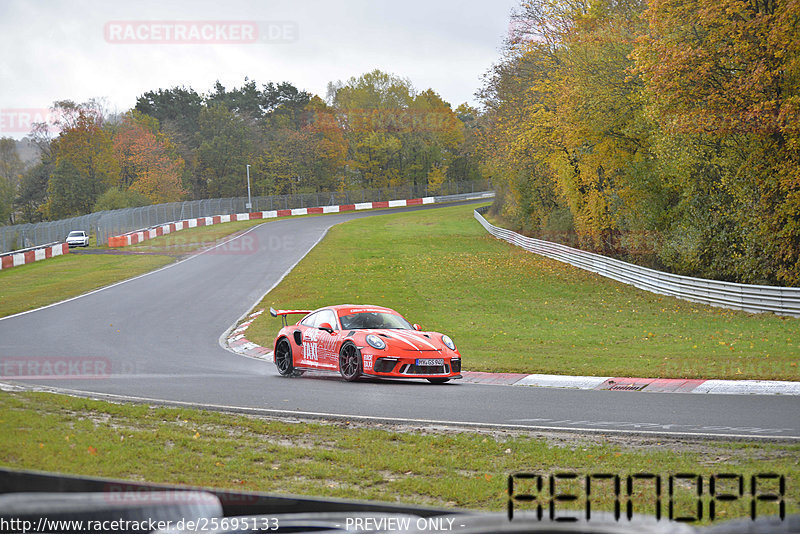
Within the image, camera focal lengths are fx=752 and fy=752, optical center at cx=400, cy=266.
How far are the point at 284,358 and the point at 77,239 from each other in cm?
4612

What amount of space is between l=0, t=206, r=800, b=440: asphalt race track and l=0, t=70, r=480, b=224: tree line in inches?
2322

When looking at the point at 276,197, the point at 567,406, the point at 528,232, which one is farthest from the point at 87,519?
the point at 276,197

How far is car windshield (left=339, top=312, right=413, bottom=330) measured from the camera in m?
14.6

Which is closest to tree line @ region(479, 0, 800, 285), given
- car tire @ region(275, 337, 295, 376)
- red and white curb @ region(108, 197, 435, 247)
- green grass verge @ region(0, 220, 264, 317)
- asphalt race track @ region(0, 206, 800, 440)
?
asphalt race track @ region(0, 206, 800, 440)

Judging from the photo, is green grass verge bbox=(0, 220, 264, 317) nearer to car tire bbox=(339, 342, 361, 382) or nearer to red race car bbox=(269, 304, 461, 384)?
red race car bbox=(269, 304, 461, 384)

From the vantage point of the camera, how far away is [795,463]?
7180 millimetres

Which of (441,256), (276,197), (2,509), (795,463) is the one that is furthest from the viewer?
(276,197)

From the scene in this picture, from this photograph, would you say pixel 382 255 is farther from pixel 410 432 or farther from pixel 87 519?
pixel 87 519

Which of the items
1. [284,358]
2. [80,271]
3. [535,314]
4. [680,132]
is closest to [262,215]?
[80,271]

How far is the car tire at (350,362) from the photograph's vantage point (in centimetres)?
1378

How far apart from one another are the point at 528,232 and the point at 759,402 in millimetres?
43476

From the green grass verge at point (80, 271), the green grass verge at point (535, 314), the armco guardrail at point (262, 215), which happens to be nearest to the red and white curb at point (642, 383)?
the green grass verge at point (535, 314)

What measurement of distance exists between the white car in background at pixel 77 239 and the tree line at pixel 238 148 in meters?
23.8

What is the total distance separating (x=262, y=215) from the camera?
79188 mm
